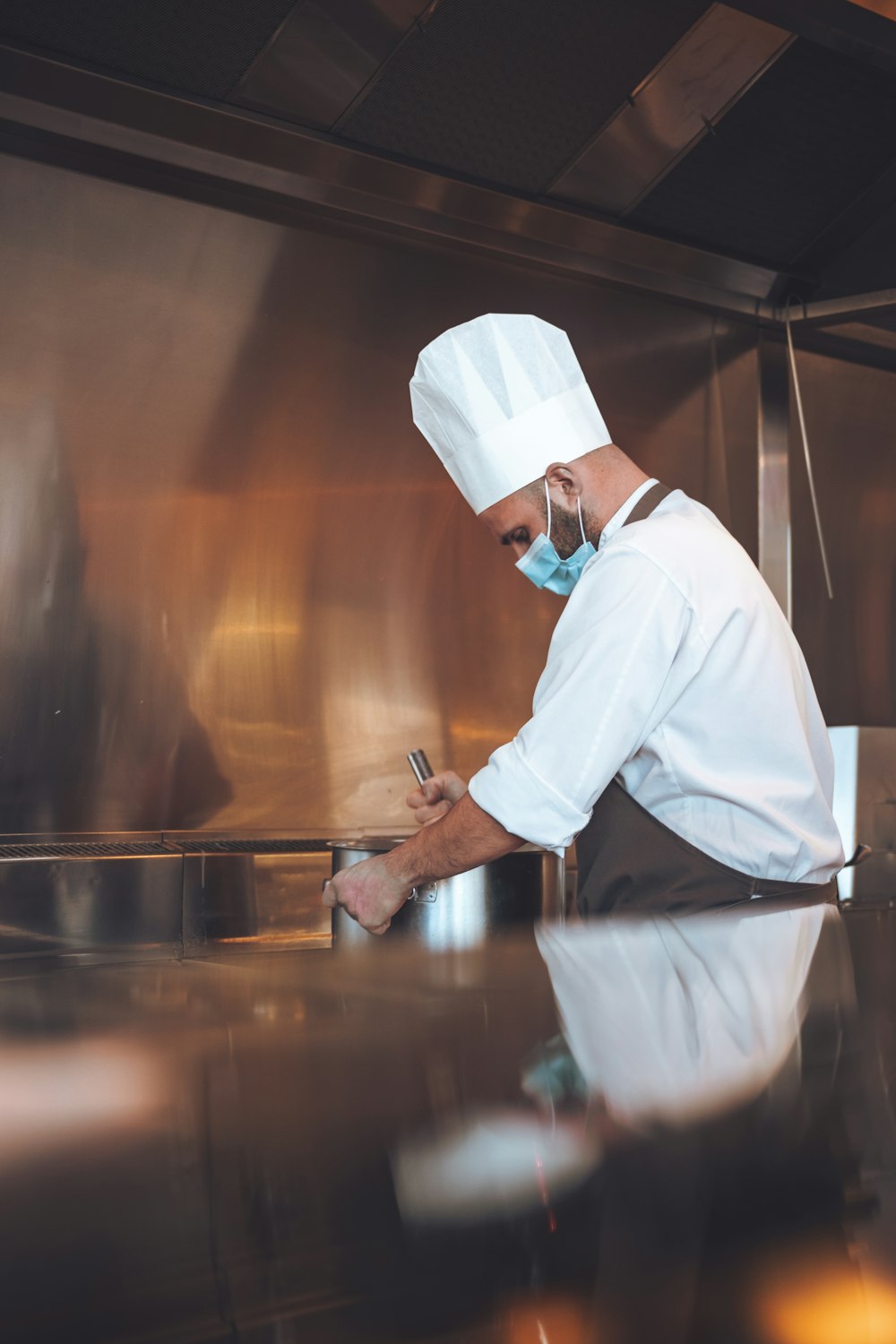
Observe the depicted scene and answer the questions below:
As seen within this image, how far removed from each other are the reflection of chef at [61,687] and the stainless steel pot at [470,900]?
0.50 meters

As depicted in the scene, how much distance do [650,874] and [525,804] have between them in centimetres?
15

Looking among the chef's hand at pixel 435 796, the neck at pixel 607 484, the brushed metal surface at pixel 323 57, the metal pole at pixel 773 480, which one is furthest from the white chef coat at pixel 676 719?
the metal pole at pixel 773 480

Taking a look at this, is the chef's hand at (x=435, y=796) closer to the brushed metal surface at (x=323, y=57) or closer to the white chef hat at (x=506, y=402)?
the white chef hat at (x=506, y=402)

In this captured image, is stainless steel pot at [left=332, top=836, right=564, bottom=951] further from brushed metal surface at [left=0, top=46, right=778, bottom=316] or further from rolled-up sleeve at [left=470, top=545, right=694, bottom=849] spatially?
brushed metal surface at [left=0, top=46, right=778, bottom=316]

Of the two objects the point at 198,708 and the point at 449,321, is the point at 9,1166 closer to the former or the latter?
the point at 198,708

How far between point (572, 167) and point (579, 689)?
1252 millimetres

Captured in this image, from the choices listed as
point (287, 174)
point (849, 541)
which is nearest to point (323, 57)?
point (287, 174)

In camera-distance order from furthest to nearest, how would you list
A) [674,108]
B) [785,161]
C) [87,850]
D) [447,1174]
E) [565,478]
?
[785,161]
[674,108]
[87,850]
[565,478]
[447,1174]

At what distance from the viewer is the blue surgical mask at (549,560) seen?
1272 mm

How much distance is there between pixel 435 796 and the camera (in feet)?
4.87

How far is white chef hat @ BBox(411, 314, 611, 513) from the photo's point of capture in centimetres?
127

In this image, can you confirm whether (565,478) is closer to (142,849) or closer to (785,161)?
(142,849)

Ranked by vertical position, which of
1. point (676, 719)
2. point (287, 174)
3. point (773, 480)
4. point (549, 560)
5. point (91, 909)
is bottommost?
point (91, 909)

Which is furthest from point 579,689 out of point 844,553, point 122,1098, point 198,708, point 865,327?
point 865,327
